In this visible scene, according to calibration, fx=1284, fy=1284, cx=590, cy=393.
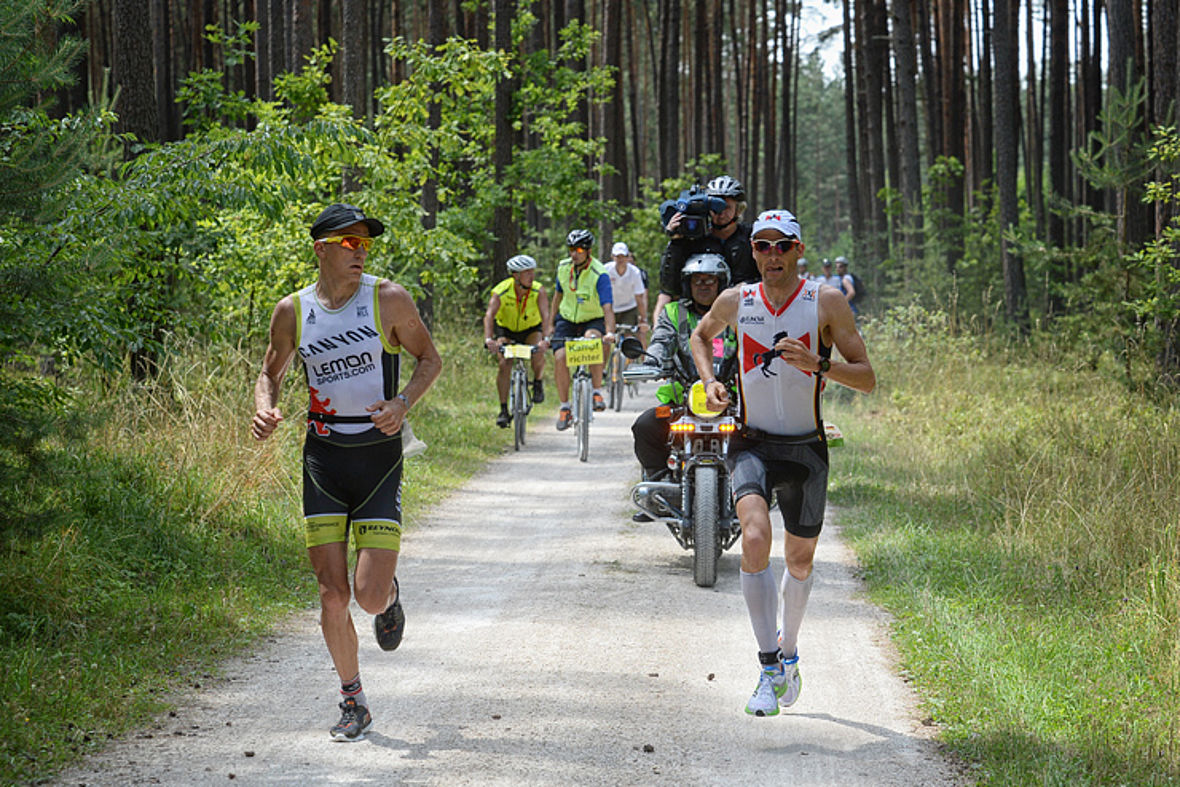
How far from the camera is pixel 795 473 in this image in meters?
5.64

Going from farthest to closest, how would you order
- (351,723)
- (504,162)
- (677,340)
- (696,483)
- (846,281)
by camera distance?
(846,281), (504,162), (677,340), (696,483), (351,723)

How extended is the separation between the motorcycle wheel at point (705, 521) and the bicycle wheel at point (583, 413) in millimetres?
5943

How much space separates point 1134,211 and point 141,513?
12.5 meters

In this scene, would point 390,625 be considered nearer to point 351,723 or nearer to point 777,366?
point 351,723

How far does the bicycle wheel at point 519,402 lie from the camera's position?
14805 millimetres

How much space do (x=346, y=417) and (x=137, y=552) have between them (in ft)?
10.5

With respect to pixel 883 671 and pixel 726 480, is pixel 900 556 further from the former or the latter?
pixel 883 671

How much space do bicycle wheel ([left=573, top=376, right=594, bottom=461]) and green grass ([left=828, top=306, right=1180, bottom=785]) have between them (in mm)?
2749

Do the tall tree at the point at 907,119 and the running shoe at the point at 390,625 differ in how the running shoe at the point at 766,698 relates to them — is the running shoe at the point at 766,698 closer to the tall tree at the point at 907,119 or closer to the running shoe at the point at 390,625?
the running shoe at the point at 390,625

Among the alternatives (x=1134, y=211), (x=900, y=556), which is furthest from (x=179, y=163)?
(x=1134, y=211)

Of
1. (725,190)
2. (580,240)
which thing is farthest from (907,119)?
(725,190)

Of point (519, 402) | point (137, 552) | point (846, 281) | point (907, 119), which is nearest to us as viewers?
point (137, 552)

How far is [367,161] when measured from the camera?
550 inches

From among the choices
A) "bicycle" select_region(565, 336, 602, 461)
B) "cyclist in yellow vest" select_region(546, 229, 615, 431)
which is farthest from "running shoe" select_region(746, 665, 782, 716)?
"cyclist in yellow vest" select_region(546, 229, 615, 431)
